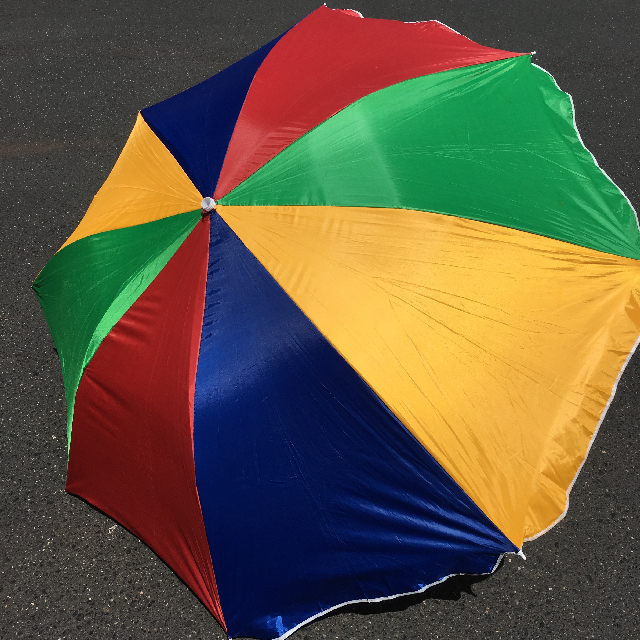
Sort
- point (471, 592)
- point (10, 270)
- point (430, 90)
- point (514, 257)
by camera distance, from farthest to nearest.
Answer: point (10, 270)
point (471, 592)
point (430, 90)
point (514, 257)

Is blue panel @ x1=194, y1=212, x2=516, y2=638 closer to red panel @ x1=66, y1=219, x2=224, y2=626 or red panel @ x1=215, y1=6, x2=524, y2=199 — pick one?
red panel @ x1=66, y1=219, x2=224, y2=626

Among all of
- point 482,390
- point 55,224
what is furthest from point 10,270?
point 482,390

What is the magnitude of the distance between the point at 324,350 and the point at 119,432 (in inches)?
39.4

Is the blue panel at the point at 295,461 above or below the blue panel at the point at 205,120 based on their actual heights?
below

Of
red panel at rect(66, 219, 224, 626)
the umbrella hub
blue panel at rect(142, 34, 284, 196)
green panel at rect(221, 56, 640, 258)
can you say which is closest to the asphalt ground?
red panel at rect(66, 219, 224, 626)

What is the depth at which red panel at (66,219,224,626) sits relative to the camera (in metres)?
2.46

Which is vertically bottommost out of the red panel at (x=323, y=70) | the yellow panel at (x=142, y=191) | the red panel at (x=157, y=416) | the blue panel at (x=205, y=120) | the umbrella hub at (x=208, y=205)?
the red panel at (x=157, y=416)

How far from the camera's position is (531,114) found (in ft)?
9.68

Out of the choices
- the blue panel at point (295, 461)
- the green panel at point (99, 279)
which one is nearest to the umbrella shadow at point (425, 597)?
the blue panel at point (295, 461)

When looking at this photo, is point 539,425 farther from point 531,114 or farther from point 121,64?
point 121,64

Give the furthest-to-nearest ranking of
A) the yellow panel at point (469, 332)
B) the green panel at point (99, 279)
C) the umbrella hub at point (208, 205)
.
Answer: the green panel at point (99, 279), the umbrella hub at point (208, 205), the yellow panel at point (469, 332)

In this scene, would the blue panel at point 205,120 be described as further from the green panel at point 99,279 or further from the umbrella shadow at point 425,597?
the umbrella shadow at point 425,597

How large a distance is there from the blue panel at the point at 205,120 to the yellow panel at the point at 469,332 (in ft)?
1.05

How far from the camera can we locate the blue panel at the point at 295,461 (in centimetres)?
237
